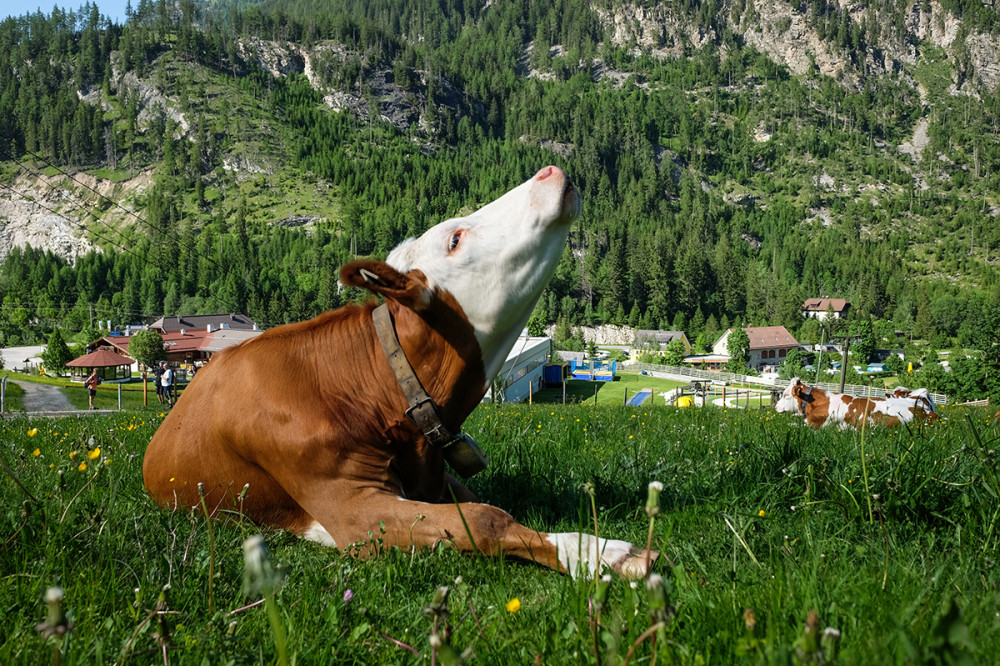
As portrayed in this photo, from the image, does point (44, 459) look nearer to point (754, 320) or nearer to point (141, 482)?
point (141, 482)

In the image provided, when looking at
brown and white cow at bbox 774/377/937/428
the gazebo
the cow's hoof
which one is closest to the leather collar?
the cow's hoof

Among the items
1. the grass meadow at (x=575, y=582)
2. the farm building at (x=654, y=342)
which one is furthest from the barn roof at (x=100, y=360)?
the farm building at (x=654, y=342)

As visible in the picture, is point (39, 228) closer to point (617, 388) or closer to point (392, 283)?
point (617, 388)

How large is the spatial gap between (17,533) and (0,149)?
231520 millimetres

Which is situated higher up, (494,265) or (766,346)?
(494,265)

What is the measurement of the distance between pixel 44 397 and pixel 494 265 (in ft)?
144

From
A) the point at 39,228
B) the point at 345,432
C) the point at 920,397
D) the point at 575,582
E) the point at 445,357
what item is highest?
the point at 445,357

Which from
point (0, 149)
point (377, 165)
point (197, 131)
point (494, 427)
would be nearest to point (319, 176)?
point (377, 165)

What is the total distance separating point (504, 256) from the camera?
2.58 meters

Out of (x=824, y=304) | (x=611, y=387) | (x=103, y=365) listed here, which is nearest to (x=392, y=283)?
(x=103, y=365)

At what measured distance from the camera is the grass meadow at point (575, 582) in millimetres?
1279

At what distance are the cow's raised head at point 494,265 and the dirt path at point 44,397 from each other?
112 ft

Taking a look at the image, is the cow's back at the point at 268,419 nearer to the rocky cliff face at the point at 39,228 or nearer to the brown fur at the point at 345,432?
the brown fur at the point at 345,432

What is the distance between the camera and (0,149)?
592ft
